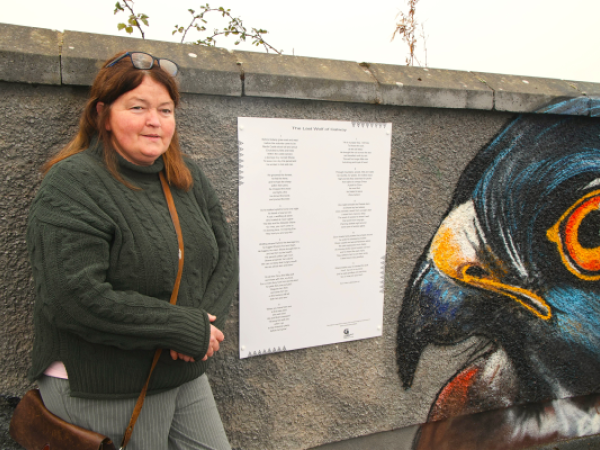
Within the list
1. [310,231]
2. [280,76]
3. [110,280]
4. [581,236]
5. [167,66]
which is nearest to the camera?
[110,280]

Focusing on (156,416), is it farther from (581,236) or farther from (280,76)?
(581,236)

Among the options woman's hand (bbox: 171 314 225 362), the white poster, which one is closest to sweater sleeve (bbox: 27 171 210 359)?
woman's hand (bbox: 171 314 225 362)

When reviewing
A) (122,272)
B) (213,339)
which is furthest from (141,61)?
(213,339)

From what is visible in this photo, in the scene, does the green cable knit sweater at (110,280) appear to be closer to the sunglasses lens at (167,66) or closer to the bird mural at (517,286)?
the sunglasses lens at (167,66)

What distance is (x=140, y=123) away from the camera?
5.05 ft

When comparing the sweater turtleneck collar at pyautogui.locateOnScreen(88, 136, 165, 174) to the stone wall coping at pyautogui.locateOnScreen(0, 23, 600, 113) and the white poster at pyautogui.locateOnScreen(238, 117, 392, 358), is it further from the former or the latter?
the white poster at pyautogui.locateOnScreen(238, 117, 392, 358)

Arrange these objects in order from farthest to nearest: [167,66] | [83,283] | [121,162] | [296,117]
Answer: [296,117]
[167,66]
[121,162]
[83,283]

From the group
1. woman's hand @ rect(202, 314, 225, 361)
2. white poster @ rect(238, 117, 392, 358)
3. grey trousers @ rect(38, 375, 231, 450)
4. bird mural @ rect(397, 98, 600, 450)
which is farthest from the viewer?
bird mural @ rect(397, 98, 600, 450)

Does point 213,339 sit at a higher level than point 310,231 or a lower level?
lower

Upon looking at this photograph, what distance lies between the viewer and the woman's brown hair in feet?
5.02

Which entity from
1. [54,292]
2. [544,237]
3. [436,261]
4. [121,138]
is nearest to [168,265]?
[54,292]

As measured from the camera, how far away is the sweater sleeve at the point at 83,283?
134cm

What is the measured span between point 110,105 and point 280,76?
2.91 feet

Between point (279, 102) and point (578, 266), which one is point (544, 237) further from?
point (279, 102)
